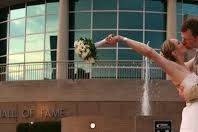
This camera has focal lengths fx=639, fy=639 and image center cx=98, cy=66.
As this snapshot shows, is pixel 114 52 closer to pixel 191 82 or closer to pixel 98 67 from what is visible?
pixel 98 67

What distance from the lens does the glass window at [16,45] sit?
1433 inches

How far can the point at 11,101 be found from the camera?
29.1 m

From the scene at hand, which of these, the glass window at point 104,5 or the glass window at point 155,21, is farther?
the glass window at point 104,5

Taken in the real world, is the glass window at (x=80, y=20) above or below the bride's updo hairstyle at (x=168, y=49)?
above

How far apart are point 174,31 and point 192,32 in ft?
97.7

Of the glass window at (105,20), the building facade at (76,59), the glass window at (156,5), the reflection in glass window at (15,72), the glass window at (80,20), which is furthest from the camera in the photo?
the glass window at (156,5)

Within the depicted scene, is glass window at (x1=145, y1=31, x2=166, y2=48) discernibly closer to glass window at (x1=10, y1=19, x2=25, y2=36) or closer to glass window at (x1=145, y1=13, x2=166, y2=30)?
glass window at (x1=145, y1=13, x2=166, y2=30)

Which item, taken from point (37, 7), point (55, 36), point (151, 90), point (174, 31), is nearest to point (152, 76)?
point (151, 90)

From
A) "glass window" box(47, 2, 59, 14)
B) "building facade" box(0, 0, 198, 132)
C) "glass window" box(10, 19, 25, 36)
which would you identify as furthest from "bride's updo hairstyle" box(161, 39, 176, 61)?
"glass window" box(10, 19, 25, 36)

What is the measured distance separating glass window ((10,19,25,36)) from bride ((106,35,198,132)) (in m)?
32.8

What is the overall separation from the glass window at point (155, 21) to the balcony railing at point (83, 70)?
431 cm

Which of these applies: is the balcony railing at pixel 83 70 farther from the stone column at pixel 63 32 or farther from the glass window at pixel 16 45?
the glass window at pixel 16 45

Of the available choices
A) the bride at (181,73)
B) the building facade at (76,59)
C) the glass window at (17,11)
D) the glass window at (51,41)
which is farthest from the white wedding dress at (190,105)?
the glass window at (17,11)

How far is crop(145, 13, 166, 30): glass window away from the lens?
34688 mm
